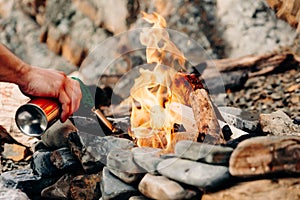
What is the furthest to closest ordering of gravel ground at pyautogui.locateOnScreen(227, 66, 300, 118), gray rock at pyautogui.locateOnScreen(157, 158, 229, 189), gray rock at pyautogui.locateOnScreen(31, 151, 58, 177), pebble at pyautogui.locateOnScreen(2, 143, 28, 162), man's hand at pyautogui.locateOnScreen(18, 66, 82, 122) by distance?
gravel ground at pyautogui.locateOnScreen(227, 66, 300, 118), pebble at pyautogui.locateOnScreen(2, 143, 28, 162), gray rock at pyautogui.locateOnScreen(31, 151, 58, 177), man's hand at pyautogui.locateOnScreen(18, 66, 82, 122), gray rock at pyautogui.locateOnScreen(157, 158, 229, 189)

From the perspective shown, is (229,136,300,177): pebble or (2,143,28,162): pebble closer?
(229,136,300,177): pebble

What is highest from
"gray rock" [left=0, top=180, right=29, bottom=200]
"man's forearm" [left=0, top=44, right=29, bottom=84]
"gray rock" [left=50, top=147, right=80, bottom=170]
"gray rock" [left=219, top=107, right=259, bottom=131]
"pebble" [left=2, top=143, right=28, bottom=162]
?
"man's forearm" [left=0, top=44, right=29, bottom=84]

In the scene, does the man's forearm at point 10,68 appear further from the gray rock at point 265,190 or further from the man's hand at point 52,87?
the gray rock at point 265,190

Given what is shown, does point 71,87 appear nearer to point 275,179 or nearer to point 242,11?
point 275,179

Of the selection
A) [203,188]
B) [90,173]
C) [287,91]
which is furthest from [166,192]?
[287,91]

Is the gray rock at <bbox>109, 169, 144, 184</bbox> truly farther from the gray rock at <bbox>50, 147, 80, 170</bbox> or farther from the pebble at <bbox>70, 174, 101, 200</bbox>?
the gray rock at <bbox>50, 147, 80, 170</bbox>

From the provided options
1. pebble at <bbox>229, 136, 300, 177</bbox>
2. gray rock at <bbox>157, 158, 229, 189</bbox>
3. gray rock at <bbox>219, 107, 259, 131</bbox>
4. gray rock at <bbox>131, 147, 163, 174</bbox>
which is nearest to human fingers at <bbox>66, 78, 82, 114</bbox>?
gray rock at <bbox>131, 147, 163, 174</bbox>

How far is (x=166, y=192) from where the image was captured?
2604mm

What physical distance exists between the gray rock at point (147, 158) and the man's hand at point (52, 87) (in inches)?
20.2

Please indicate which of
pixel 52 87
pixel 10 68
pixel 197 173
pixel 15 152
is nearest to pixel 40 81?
pixel 52 87

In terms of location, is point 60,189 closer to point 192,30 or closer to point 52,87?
point 52,87

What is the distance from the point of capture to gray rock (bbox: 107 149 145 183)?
9.53 ft

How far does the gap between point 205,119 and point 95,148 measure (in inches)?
31.2

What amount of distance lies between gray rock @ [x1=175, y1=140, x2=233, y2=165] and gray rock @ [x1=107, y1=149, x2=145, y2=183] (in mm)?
320
